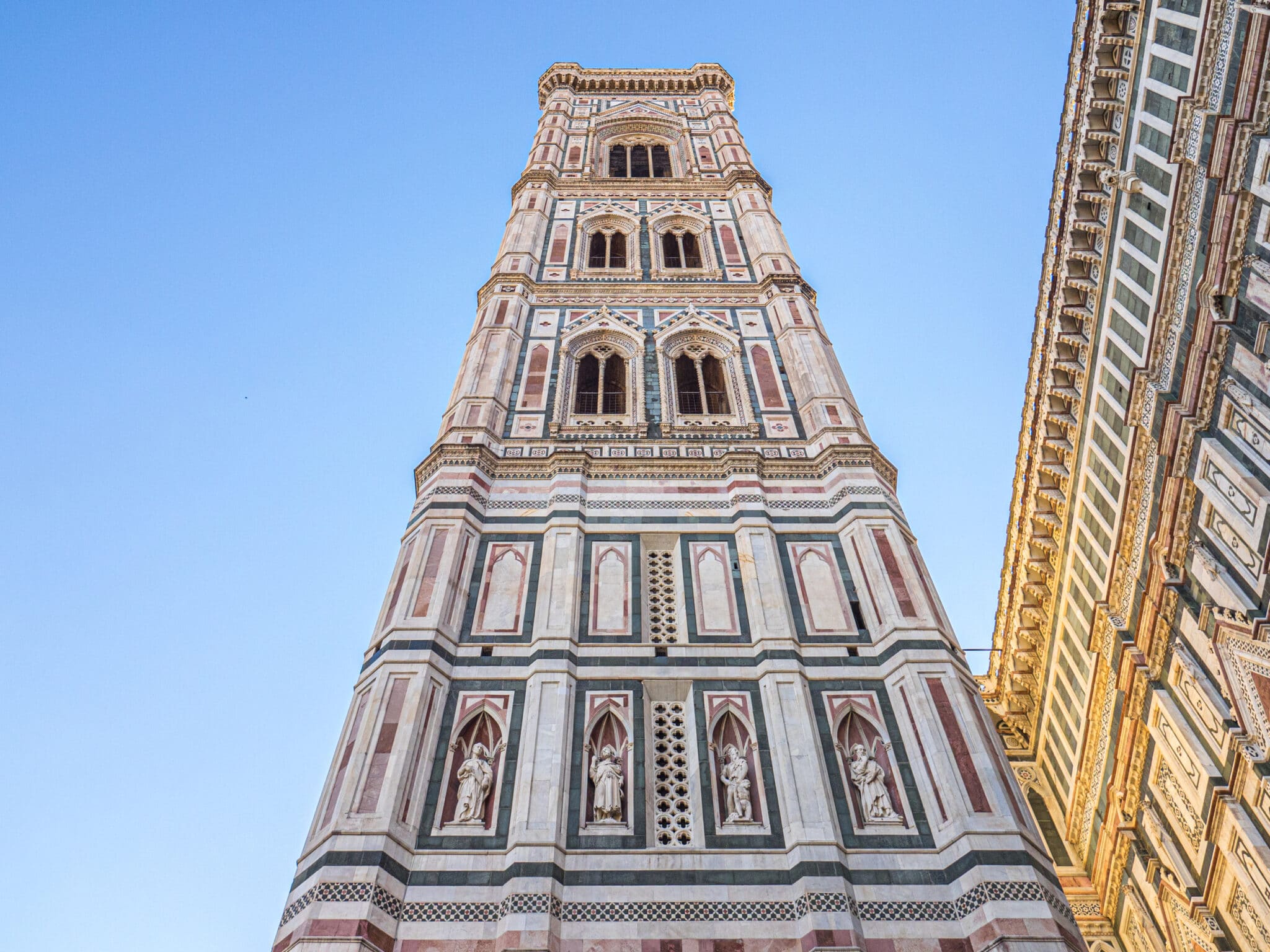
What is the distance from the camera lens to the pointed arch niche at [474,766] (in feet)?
31.6

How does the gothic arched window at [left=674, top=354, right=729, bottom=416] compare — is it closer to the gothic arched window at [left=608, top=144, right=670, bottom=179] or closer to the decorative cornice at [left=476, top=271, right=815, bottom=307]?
the decorative cornice at [left=476, top=271, right=815, bottom=307]

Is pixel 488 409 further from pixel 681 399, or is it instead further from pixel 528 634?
pixel 528 634

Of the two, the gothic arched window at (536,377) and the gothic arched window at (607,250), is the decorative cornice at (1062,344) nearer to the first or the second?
the gothic arched window at (536,377)

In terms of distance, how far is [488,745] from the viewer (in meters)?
10.5

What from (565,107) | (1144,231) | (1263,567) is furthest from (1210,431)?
(565,107)

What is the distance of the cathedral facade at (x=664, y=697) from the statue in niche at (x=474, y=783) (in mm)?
27

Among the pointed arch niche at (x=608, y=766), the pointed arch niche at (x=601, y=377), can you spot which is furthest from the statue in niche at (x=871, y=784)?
the pointed arch niche at (x=601, y=377)

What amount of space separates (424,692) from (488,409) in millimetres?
5806

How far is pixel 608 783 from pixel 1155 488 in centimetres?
625

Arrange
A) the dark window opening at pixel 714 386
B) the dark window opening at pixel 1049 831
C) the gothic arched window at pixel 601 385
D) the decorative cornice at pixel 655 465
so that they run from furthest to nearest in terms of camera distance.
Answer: the dark window opening at pixel 714 386 < the gothic arched window at pixel 601 385 < the decorative cornice at pixel 655 465 < the dark window opening at pixel 1049 831

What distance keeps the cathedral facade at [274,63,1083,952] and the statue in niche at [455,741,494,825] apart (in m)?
0.03

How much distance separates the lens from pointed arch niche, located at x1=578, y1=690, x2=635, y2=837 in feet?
31.9

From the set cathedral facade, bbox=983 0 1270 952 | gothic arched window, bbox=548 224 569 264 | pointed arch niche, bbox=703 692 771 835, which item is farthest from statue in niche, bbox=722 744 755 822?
gothic arched window, bbox=548 224 569 264

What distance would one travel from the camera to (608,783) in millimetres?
9977
